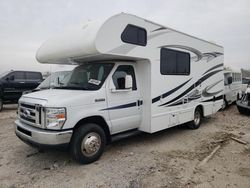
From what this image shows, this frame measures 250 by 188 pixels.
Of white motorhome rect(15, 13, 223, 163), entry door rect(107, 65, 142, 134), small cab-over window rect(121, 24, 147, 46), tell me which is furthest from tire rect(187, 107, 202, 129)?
small cab-over window rect(121, 24, 147, 46)

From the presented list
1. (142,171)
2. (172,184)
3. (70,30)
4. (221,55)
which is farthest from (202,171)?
(221,55)

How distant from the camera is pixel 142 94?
561cm

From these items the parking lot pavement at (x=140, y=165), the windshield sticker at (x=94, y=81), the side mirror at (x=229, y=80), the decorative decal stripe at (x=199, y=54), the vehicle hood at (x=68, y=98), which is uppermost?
the decorative decal stripe at (x=199, y=54)

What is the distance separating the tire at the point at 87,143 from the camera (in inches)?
169

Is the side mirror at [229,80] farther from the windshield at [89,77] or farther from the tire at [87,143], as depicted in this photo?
the tire at [87,143]

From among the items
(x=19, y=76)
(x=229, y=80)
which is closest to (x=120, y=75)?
(x=19, y=76)

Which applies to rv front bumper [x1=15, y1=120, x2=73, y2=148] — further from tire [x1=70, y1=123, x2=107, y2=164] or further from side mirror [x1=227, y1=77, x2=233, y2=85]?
side mirror [x1=227, y1=77, x2=233, y2=85]

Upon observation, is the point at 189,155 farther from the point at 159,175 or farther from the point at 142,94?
the point at 142,94

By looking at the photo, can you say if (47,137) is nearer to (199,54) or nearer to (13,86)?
(199,54)

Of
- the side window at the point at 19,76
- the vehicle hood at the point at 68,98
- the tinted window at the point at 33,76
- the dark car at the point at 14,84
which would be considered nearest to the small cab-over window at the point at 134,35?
the vehicle hood at the point at 68,98

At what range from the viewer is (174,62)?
6.33 meters

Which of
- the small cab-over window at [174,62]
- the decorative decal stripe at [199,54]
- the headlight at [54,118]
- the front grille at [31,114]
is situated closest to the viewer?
the headlight at [54,118]

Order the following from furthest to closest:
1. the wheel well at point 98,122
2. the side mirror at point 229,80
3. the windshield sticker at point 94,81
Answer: the side mirror at point 229,80 < the windshield sticker at point 94,81 < the wheel well at point 98,122

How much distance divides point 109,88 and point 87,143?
127 cm
